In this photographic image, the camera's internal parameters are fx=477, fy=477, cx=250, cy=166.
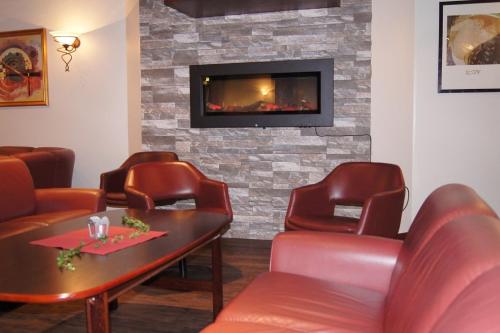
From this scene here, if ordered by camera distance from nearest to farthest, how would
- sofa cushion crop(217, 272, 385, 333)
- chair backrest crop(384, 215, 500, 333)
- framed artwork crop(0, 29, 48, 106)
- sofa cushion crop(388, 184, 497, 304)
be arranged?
chair backrest crop(384, 215, 500, 333)
sofa cushion crop(388, 184, 497, 304)
sofa cushion crop(217, 272, 385, 333)
framed artwork crop(0, 29, 48, 106)

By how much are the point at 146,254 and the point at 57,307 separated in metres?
1.31

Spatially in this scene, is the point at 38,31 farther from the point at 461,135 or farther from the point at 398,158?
the point at 461,135

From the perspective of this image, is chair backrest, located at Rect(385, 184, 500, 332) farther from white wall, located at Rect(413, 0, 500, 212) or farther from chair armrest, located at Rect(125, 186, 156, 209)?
white wall, located at Rect(413, 0, 500, 212)

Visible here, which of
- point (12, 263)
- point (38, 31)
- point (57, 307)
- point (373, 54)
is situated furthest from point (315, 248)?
point (38, 31)

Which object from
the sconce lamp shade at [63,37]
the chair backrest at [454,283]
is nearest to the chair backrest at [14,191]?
the sconce lamp shade at [63,37]

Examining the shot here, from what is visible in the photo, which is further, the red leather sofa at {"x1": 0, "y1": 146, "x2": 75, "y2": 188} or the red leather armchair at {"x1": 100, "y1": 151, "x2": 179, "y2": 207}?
the red leather sofa at {"x1": 0, "y1": 146, "x2": 75, "y2": 188}

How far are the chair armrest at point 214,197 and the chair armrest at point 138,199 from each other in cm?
49

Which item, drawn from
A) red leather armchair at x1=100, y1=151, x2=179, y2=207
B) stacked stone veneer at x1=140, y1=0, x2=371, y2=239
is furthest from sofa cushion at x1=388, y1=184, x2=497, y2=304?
red leather armchair at x1=100, y1=151, x2=179, y2=207

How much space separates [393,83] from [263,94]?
1.21m

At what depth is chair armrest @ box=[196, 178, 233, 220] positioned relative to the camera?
3.53 metres

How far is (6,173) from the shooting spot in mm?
3430

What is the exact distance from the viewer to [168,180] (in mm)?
3781

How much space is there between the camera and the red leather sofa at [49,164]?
4449 millimetres

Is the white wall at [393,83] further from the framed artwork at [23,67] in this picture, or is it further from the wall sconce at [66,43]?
the framed artwork at [23,67]
